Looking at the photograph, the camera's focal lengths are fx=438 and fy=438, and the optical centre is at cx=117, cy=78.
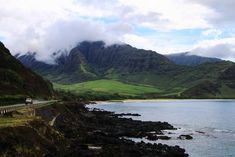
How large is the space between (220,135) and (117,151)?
60.1 metres

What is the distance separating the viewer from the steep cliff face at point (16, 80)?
138 meters

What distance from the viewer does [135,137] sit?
10538 centimetres

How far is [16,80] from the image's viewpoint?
148500 mm

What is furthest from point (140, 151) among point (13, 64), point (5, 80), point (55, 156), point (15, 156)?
point (13, 64)

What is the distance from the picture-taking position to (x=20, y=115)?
73.7 m

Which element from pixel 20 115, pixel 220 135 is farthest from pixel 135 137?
pixel 20 115

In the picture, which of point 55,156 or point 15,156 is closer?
point 15,156

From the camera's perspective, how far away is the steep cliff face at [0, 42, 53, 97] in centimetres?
13806

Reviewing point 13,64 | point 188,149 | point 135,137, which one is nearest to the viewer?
point 188,149

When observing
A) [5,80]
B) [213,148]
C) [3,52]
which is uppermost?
[3,52]

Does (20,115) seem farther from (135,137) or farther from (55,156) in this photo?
(135,137)

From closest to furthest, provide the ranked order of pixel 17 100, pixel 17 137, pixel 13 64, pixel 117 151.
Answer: pixel 17 137 → pixel 117 151 → pixel 17 100 → pixel 13 64

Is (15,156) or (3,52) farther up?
(3,52)

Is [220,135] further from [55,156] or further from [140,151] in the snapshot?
[55,156]
